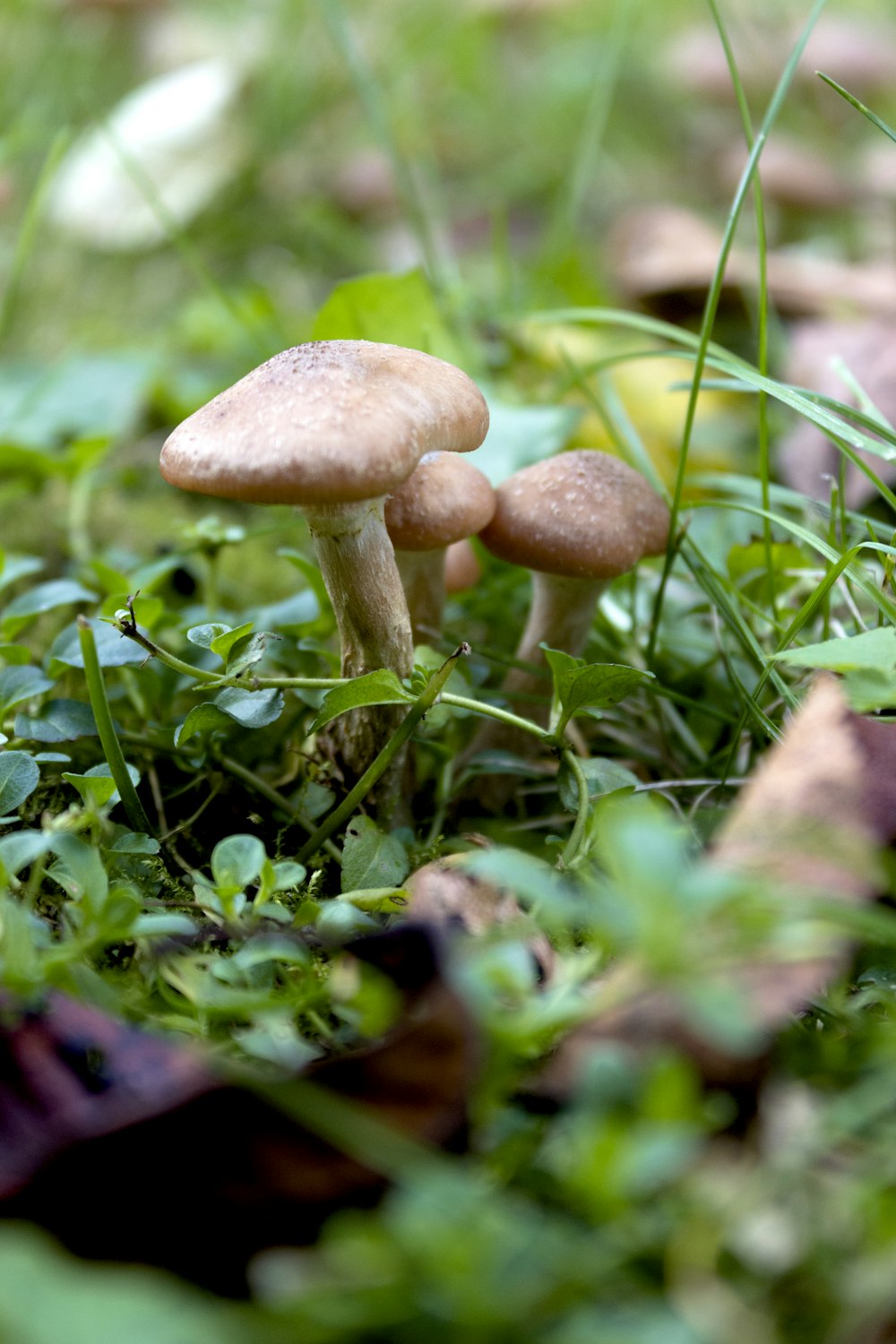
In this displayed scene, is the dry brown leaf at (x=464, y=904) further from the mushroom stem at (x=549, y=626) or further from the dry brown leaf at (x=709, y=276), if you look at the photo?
the dry brown leaf at (x=709, y=276)

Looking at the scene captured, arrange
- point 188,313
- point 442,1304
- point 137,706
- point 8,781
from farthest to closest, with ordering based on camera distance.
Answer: point 188,313 → point 137,706 → point 8,781 → point 442,1304

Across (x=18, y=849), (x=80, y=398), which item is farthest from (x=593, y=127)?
(x=18, y=849)

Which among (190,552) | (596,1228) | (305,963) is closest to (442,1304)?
(596,1228)

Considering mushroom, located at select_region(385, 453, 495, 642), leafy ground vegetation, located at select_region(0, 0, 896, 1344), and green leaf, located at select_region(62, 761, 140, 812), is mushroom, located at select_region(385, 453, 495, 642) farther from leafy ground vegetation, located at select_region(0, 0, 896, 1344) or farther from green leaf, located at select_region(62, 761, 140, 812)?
green leaf, located at select_region(62, 761, 140, 812)

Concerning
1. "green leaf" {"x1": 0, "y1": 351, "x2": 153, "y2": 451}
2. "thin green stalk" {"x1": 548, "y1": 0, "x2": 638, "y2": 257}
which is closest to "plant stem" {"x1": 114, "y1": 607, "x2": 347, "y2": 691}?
"green leaf" {"x1": 0, "y1": 351, "x2": 153, "y2": 451}

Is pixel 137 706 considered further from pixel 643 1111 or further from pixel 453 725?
pixel 643 1111
